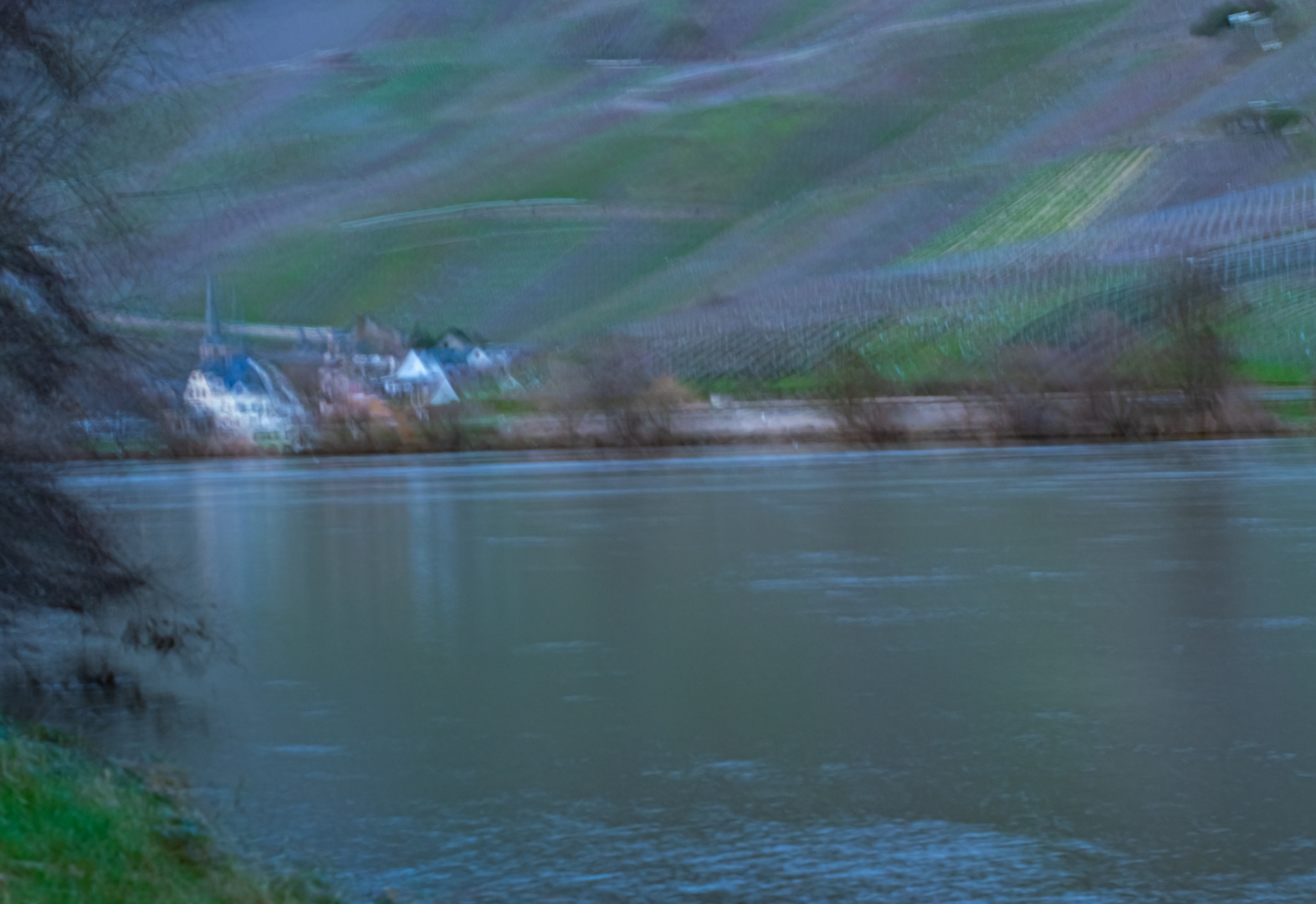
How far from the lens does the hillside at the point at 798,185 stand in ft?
363

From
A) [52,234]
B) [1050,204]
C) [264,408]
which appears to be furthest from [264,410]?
[52,234]

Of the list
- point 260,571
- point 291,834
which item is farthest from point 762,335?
point 291,834

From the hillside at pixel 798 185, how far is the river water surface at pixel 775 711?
65523 millimetres

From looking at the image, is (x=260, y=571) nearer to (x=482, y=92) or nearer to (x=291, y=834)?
(x=291, y=834)

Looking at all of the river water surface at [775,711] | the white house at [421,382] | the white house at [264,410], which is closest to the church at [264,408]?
the white house at [264,410]

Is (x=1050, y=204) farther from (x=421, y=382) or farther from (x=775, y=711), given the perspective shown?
(x=775, y=711)

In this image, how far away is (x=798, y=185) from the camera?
6048 inches

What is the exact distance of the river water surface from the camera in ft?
34.1

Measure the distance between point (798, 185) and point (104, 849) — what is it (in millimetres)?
147503

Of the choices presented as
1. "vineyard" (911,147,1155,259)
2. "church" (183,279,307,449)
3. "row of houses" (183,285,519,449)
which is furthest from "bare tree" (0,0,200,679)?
"vineyard" (911,147,1155,259)

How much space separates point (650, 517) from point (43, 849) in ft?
93.1

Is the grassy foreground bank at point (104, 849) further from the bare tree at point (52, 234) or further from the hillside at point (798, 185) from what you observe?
the hillside at point (798, 185)

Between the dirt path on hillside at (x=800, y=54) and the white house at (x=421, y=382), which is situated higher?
the dirt path on hillside at (x=800, y=54)

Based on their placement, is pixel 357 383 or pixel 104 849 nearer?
pixel 104 849
